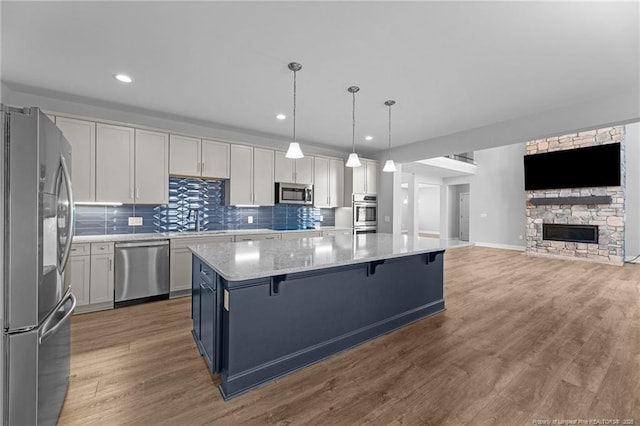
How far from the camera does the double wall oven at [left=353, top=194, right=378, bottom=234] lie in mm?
5855

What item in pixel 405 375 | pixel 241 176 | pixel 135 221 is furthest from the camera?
pixel 241 176

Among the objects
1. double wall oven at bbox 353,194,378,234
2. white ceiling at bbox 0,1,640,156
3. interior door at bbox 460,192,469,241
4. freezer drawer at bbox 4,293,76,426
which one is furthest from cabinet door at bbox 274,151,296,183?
interior door at bbox 460,192,469,241

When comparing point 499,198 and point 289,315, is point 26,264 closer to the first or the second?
point 289,315

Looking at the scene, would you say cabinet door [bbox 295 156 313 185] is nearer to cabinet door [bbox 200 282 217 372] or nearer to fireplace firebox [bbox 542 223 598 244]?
cabinet door [bbox 200 282 217 372]

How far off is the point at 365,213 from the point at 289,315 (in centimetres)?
411

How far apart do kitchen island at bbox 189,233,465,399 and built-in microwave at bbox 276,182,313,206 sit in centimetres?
211

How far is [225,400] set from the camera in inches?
71.9

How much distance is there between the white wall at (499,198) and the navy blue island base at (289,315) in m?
7.61

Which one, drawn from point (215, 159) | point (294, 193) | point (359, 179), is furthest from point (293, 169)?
point (359, 179)

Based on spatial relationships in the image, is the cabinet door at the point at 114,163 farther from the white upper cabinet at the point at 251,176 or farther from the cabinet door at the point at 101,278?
the white upper cabinet at the point at 251,176

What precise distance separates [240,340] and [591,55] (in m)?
3.74

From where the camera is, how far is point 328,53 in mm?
2438

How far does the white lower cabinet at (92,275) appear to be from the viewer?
3201mm

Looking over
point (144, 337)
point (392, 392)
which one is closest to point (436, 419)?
point (392, 392)
